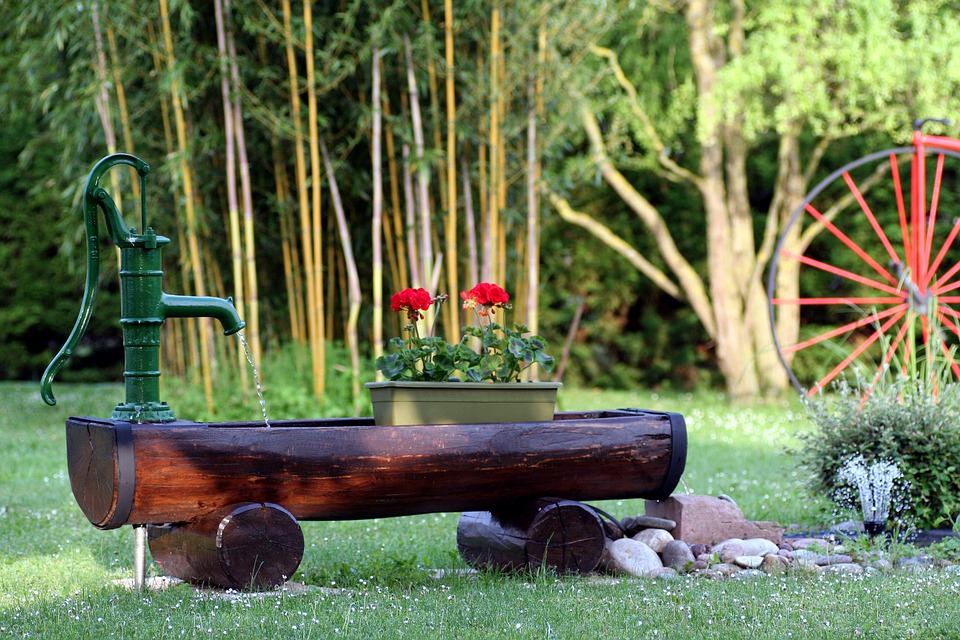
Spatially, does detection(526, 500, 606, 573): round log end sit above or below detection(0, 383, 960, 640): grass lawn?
above

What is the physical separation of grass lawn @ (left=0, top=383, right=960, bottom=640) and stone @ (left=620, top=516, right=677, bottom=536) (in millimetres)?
488

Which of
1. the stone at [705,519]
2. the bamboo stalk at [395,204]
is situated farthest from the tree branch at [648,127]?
the stone at [705,519]

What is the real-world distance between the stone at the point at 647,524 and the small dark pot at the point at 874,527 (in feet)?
2.48

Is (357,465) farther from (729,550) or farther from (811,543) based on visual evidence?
(811,543)

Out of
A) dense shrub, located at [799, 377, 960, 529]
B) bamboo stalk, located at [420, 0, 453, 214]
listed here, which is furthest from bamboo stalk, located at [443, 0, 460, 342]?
dense shrub, located at [799, 377, 960, 529]

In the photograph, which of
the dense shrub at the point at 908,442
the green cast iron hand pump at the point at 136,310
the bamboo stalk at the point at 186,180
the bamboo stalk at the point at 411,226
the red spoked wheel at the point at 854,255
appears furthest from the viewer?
the red spoked wheel at the point at 854,255

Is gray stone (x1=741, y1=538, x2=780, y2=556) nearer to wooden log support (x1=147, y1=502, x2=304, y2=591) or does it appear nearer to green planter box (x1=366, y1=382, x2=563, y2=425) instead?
green planter box (x1=366, y1=382, x2=563, y2=425)

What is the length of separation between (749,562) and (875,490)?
2.23 ft

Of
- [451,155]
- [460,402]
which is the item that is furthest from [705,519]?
[451,155]

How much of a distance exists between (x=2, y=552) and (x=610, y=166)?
22.8ft

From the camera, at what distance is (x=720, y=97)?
8.76 metres

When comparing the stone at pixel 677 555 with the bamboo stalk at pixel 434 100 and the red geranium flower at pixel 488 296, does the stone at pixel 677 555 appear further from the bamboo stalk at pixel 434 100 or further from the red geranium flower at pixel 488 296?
the bamboo stalk at pixel 434 100

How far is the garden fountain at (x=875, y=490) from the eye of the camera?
377cm

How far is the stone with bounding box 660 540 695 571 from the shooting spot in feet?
11.2
